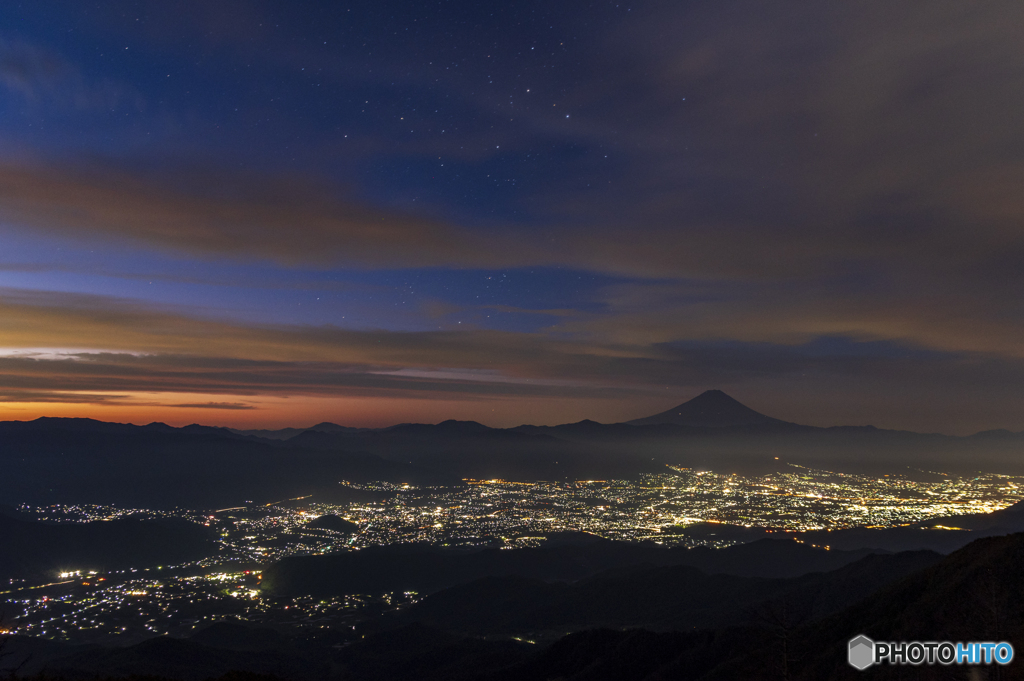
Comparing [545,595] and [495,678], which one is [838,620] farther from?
[545,595]

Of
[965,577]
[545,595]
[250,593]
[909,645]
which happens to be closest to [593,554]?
[545,595]

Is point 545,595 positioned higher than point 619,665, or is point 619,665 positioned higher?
point 619,665

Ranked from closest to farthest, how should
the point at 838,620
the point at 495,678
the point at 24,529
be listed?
1. the point at 838,620
2. the point at 495,678
3. the point at 24,529

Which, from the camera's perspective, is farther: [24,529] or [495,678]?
[24,529]

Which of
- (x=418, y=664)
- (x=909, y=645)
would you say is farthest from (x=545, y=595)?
(x=909, y=645)

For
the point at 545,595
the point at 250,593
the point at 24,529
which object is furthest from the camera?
the point at 24,529

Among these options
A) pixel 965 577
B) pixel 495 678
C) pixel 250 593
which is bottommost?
pixel 250 593

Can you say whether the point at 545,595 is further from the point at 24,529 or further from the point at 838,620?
the point at 24,529
